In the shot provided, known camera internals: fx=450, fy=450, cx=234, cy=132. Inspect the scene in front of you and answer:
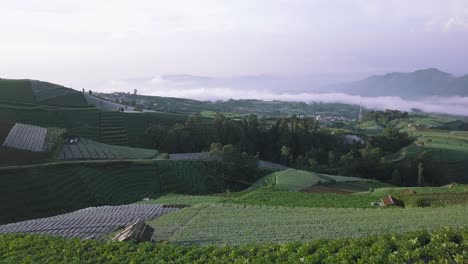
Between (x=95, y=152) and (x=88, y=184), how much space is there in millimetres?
13840

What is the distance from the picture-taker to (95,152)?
59.8 metres

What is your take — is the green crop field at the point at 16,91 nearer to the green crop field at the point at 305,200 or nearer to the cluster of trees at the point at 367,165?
the cluster of trees at the point at 367,165

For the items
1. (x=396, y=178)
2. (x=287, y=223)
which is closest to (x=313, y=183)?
(x=287, y=223)

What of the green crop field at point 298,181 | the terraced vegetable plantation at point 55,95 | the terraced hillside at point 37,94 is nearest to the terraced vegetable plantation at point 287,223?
the green crop field at point 298,181

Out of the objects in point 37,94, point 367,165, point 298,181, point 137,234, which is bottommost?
point 367,165

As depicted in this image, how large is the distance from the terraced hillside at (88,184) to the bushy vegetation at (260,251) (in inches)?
621

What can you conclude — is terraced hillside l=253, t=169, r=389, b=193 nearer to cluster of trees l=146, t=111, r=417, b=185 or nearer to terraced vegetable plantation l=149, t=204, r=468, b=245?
cluster of trees l=146, t=111, r=417, b=185

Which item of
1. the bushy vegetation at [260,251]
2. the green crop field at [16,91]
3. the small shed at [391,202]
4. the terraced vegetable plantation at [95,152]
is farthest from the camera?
the green crop field at [16,91]

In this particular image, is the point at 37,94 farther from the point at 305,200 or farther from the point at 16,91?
the point at 305,200

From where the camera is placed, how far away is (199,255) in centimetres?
1858

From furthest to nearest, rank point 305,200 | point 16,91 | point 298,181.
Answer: point 16,91
point 298,181
point 305,200

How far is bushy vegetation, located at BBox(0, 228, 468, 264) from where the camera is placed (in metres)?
13.6

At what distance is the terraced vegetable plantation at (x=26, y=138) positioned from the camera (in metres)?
52.8

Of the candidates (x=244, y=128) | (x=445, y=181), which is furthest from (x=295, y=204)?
(x=244, y=128)
